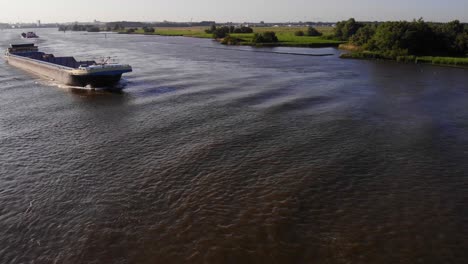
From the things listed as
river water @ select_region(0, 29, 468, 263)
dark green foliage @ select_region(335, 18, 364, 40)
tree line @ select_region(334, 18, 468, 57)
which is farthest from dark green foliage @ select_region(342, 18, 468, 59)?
dark green foliage @ select_region(335, 18, 364, 40)

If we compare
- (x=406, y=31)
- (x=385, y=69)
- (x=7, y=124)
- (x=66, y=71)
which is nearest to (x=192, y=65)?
(x=66, y=71)

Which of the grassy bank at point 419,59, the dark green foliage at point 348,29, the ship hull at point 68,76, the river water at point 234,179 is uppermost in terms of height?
the dark green foliage at point 348,29

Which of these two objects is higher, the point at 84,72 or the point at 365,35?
the point at 365,35

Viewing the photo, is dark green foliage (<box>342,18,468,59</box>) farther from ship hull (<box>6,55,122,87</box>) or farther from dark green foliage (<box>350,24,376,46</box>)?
ship hull (<box>6,55,122,87</box>)

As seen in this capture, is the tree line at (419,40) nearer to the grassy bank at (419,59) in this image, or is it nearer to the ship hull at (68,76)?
the grassy bank at (419,59)

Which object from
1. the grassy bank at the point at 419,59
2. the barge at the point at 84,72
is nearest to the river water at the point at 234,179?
the barge at the point at 84,72

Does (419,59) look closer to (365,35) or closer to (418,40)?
(418,40)

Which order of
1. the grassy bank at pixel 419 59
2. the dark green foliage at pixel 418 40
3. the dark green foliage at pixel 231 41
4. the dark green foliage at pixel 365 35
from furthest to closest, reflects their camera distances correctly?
the dark green foliage at pixel 231 41
the dark green foliage at pixel 365 35
the dark green foliage at pixel 418 40
the grassy bank at pixel 419 59

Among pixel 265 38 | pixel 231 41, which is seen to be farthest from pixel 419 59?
pixel 231 41
